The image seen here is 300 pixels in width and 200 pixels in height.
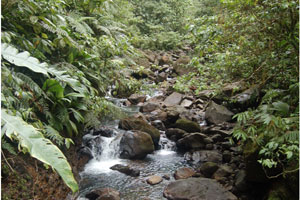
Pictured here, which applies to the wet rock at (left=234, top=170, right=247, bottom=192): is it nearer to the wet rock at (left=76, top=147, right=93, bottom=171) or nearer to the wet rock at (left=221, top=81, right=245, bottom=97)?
the wet rock at (left=221, top=81, right=245, bottom=97)

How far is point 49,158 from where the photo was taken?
5.11ft

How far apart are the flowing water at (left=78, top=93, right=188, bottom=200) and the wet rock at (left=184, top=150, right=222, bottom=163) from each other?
0.23 m

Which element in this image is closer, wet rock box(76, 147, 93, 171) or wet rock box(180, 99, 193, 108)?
wet rock box(76, 147, 93, 171)

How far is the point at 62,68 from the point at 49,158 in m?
2.46

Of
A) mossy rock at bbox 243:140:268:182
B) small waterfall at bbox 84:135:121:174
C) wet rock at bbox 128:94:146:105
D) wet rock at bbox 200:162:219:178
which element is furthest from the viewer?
wet rock at bbox 128:94:146:105

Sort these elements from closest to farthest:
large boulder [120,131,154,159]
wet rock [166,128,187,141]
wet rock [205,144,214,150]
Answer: large boulder [120,131,154,159] < wet rock [205,144,214,150] < wet rock [166,128,187,141]

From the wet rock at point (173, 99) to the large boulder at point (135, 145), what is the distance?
336 centimetres

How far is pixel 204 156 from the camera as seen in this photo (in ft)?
18.7

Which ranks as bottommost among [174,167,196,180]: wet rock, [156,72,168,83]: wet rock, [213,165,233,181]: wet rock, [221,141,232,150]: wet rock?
[174,167,196,180]: wet rock

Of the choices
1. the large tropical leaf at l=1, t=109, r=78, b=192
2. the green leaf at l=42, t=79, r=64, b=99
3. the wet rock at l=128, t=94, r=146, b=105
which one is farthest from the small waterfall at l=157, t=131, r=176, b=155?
the large tropical leaf at l=1, t=109, r=78, b=192

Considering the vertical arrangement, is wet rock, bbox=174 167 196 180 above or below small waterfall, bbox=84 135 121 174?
below

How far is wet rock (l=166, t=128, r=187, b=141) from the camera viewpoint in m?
6.73

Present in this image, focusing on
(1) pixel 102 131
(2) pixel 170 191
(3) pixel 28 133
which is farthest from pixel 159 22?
(3) pixel 28 133

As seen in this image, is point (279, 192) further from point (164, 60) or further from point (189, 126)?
point (164, 60)
